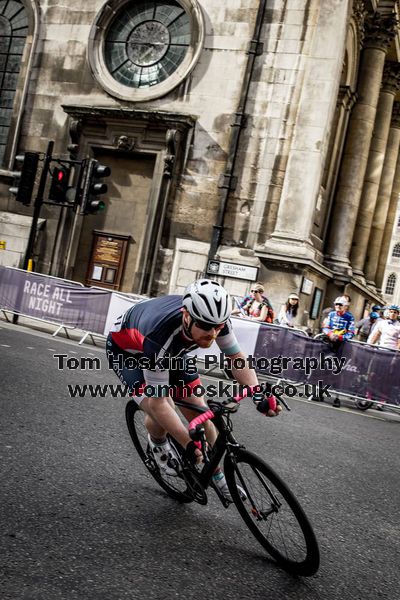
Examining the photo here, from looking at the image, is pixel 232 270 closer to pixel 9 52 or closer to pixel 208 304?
pixel 9 52

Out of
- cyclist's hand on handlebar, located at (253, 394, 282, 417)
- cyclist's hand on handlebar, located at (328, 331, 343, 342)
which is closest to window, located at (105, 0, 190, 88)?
cyclist's hand on handlebar, located at (328, 331, 343, 342)

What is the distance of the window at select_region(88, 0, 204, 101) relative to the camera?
2161 centimetres

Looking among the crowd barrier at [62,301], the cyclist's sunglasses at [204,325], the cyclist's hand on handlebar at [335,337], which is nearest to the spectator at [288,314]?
the cyclist's hand on handlebar at [335,337]

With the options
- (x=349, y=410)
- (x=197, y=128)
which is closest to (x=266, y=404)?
(x=349, y=410)

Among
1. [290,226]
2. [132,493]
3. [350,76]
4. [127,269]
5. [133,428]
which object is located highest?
[350,76]

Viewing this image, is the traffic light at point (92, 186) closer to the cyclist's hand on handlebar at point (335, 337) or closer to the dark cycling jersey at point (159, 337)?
the cyclist's hand on handlebar at point (335, 337)

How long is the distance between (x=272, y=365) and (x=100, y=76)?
13391mm

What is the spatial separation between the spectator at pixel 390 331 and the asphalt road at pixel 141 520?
Answer: 5.50 meters

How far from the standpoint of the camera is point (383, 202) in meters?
31.9

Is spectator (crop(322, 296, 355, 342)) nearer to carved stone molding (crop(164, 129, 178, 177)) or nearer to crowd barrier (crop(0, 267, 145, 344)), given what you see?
crowd barrier (crop(0, 267, 145, 344))

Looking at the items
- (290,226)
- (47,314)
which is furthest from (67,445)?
(290,226)

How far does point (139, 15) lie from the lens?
22.4 meters

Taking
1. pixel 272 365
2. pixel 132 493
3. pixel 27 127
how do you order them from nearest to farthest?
pixel 132 493 < pixel 272 365 < pixel 27 127

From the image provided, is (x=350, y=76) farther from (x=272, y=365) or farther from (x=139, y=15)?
(x=272, y=365)
